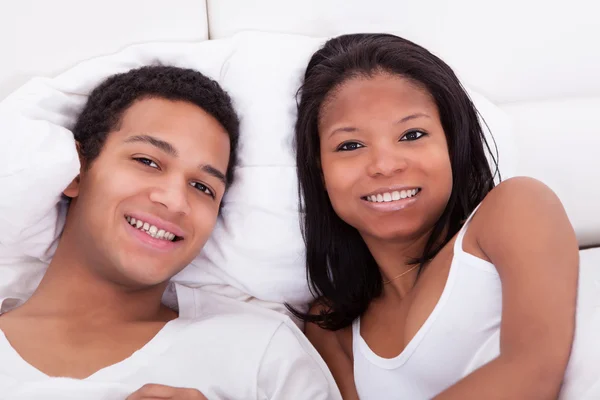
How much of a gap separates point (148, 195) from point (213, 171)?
0.14m

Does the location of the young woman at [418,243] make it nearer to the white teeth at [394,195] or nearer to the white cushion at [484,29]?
the white teeth at [394,195]

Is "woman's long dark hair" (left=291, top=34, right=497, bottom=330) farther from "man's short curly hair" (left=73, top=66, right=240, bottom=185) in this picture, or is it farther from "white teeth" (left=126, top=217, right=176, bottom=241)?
"white teeth" (left=126, top=217, right=176, bottom=241)

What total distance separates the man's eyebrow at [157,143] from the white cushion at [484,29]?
0.42m

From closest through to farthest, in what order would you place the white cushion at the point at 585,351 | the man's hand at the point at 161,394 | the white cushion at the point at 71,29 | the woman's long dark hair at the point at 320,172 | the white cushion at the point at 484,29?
the white cushion at the point at 585,351
the man's hand at the point at 161,394
the woman's long dark hair at the point at 320,172
the white cushion at the point at 71,29
the white cushion at the point at 484,29

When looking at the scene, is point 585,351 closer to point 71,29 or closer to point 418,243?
point 418,243

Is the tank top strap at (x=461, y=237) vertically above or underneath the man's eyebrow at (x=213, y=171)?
underneath

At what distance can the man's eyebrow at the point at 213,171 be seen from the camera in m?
1.20

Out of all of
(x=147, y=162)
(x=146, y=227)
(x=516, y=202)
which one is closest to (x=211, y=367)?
(x=146, y=227)

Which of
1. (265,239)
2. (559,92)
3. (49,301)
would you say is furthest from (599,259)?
(49,301)

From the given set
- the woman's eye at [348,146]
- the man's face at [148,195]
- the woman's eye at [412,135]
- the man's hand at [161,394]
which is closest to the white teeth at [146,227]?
the man's face at [148,195]

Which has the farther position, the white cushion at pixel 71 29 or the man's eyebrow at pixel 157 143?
the white cushion at pixel 71 29

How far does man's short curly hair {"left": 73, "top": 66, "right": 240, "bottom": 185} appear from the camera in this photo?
1.23 m

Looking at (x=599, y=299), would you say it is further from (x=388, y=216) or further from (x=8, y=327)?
(x=8, y=327)

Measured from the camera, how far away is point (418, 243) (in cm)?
127
